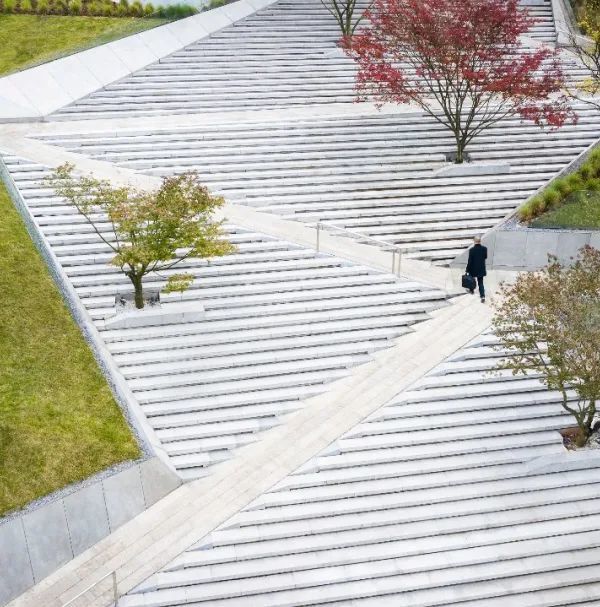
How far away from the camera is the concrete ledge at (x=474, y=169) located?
26453mm

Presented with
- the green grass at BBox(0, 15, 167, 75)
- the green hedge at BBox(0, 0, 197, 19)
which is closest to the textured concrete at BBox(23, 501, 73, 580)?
the green grass at BBox(0, 15, 167, 75)

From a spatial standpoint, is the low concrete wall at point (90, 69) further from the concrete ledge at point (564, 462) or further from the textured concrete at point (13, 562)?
the concrete ledge at point (564, 462)

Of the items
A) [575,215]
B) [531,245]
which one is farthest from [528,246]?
[575,215]

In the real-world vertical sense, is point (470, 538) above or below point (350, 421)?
below

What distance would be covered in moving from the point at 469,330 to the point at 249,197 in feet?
25.9

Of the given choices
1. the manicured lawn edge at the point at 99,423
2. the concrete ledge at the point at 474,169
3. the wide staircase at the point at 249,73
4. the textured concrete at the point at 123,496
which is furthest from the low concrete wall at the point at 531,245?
the textured concrete at the point at 123,496

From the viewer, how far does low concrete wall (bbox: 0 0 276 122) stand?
28.1 m

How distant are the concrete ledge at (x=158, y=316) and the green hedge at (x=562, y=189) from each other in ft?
31.7

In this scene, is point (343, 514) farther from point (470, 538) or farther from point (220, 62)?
point (220, 62)

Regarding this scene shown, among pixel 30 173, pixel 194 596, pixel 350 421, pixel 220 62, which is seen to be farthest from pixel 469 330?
pixel 220 62

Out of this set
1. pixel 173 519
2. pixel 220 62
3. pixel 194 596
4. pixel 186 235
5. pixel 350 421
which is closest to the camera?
pixel 194 596

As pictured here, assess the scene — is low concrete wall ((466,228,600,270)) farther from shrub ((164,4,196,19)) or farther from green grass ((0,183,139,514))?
shrub ((164,4,196,19))

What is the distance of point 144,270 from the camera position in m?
20.2

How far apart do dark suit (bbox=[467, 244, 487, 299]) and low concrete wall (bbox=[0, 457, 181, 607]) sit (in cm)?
914
